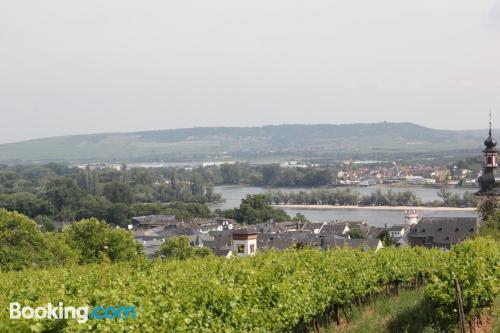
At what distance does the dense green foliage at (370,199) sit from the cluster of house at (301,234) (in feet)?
136

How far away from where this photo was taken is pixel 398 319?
16500mm

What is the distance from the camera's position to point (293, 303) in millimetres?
14273

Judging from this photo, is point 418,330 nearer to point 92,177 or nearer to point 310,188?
point 92,177

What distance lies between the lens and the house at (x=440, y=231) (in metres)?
63.2

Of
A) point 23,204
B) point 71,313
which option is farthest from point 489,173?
point 23,204

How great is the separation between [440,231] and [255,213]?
38.1 metres

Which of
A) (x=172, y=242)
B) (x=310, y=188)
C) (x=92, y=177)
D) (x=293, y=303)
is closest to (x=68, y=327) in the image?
(x=293, y=303)

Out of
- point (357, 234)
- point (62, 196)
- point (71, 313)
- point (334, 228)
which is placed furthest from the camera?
point (62, 196)

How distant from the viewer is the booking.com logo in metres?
8.62

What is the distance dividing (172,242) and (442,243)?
27280mm

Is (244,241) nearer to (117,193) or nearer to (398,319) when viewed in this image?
(398,319)

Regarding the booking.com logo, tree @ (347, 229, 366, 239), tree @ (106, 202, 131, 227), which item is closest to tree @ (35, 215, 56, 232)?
tree @ (106, 202, 131, 227)

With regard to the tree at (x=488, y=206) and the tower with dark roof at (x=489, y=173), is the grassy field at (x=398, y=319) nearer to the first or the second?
the tree at (x=488, y=206)

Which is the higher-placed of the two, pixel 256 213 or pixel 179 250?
pixel 179 250
